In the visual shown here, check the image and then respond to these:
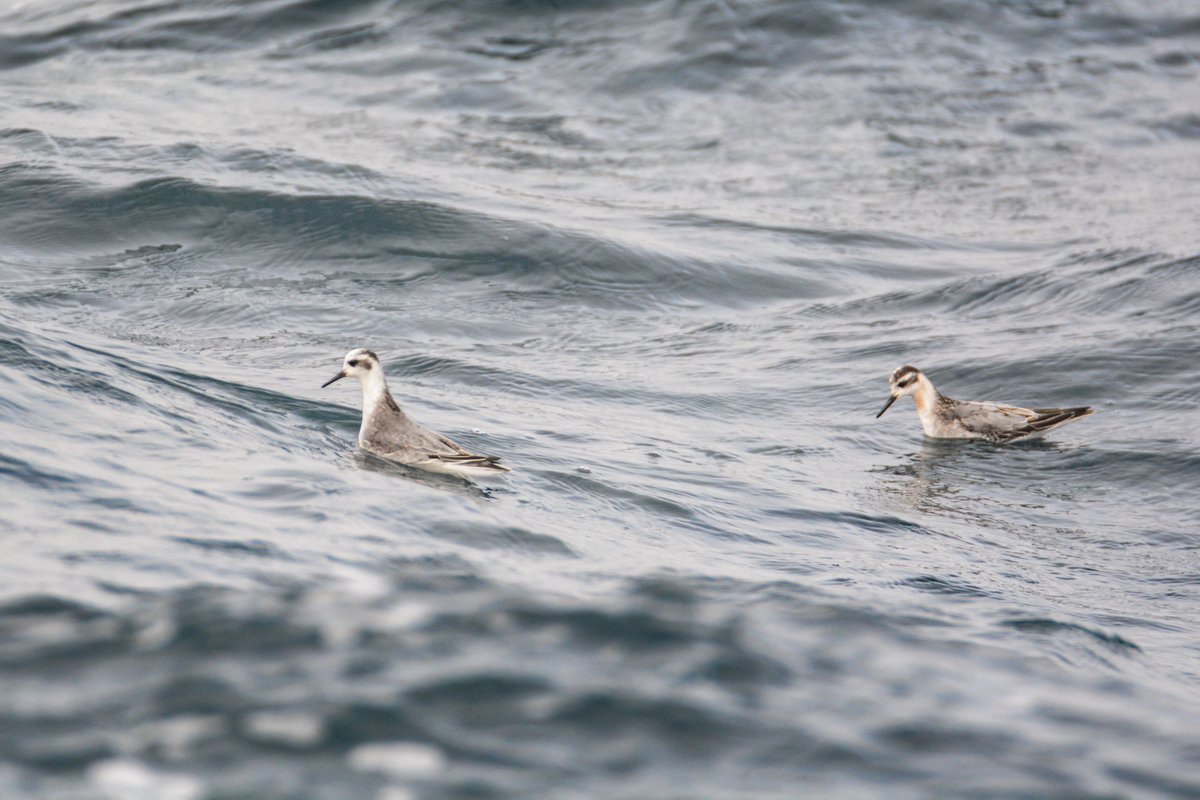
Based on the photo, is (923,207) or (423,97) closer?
(923,207)

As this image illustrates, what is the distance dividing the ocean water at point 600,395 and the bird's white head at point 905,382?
0.45 meters

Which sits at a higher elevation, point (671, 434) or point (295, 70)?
point (295, 70)

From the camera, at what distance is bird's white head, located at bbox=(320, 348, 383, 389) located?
10216mm

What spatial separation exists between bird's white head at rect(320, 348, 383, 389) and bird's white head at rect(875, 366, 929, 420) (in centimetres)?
473

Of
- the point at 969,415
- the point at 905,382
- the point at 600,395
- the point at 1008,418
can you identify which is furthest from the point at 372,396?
the point at 1008,418

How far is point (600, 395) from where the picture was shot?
12078 millimetres

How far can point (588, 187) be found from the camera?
18234 mm

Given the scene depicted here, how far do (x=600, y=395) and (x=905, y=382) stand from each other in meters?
2.76

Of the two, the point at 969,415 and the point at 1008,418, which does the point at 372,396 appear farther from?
the point at 1008,418

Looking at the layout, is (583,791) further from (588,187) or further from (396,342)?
(588,187)

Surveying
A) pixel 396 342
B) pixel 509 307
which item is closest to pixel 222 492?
pixel 396 342

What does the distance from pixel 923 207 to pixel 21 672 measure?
615 inches

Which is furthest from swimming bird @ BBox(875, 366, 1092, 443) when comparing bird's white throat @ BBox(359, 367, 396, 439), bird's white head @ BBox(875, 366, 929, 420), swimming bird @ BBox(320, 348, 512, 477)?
bird's white throat @ BBox(359, 367, 396, 439)

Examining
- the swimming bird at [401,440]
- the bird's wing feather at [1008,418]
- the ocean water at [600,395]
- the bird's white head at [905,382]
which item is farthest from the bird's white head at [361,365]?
the bird's wing feather at [1008,418]
